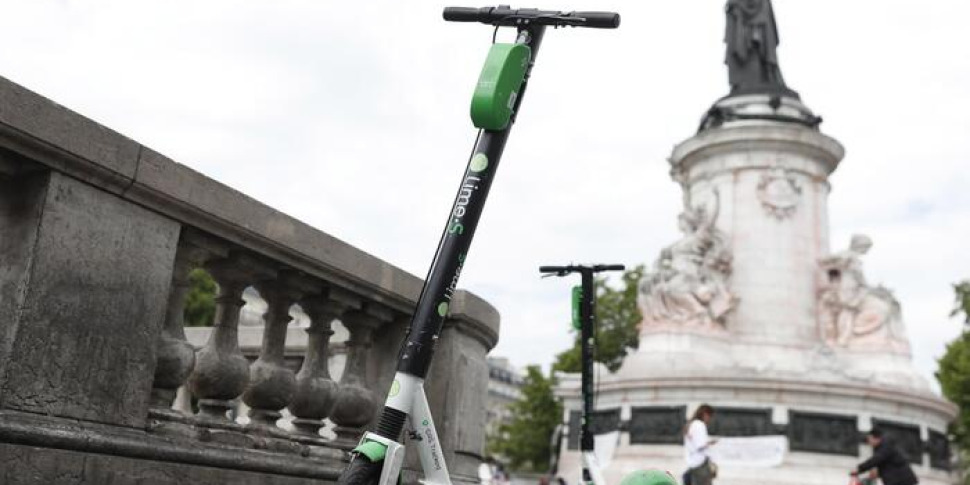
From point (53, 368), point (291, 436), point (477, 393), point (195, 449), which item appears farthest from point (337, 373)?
point (53, 368)

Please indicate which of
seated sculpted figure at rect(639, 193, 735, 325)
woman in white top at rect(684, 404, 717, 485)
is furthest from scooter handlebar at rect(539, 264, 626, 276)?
Result: seated sculpted figure at rect(639, 193, 735, 325)

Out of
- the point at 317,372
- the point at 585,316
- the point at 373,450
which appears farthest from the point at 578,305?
the point at 373,450

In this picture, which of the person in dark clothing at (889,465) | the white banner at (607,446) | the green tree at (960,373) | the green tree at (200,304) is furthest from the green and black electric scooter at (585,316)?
the green tree at (960,373)

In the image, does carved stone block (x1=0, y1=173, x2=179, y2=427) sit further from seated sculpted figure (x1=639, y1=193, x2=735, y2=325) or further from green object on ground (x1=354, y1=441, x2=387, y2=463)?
seated sculpted figure (x1=639, y1=193, x2=735, y2=325)

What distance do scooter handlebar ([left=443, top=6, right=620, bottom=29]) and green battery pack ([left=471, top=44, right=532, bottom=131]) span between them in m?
0.25

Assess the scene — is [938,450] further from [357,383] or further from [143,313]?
[143,313]

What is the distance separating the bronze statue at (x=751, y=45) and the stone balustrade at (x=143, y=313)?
23806 millimetres

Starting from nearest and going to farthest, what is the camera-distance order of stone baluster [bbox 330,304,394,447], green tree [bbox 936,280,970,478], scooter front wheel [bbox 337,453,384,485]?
1. scooter front wheel [bbox 337,453,384,485]
2. stone baluster [bbox 330,304,394,447]
3. green tree [bbox 936,280,970,478]

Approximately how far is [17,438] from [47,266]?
58 centimetres

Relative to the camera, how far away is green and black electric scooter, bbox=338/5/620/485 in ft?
9.23

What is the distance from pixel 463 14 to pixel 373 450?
166 cm

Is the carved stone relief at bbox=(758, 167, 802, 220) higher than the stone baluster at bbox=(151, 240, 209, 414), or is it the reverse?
the carved stone relief at bbox=(758, 167, 802, 220)

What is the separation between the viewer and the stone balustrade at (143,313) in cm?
305

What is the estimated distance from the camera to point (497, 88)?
311 cm
